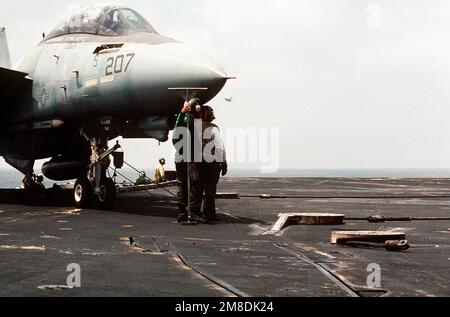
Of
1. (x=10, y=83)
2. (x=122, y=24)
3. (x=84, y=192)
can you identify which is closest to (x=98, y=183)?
(x=84, y=192)

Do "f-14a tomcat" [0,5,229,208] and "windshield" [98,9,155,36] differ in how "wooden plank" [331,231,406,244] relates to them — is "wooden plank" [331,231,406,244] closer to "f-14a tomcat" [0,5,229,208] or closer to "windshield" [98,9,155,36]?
"f-14a tomcat" [0,5,229,208]

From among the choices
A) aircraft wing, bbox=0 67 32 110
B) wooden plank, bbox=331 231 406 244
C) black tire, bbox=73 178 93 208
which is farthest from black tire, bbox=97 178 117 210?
wooden plank, bbox=331 231 406 244

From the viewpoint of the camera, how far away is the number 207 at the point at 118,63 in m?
11.6

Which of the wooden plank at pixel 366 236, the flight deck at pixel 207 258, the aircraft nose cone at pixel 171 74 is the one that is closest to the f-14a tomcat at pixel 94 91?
the aircraft nose cone at pixel 171 74

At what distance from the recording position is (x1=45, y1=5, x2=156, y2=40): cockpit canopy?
1297cm

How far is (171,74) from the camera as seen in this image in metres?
10.8

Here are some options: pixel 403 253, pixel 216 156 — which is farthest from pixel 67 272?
pixel 216 156

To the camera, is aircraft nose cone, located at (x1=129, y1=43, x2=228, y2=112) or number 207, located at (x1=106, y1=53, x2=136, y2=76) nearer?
aircraft nose cone, located at (x1=129, y1=43, x2=228, y2=112)

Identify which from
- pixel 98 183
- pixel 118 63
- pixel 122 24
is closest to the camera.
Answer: pixel 118 63

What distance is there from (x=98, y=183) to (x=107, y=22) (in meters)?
3.69

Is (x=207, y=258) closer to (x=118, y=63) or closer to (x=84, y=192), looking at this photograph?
(x=118, y=63)

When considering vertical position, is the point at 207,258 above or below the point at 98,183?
below

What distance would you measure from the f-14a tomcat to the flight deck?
1.98 meters

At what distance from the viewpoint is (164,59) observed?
11.0 m
